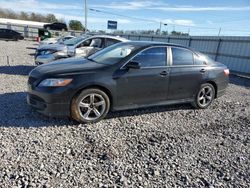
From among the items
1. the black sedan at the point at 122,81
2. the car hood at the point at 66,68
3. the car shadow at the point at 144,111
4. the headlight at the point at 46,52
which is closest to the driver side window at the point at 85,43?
the headlight at the point at 46,52

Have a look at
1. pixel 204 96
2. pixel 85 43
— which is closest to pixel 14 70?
pixel 85 43

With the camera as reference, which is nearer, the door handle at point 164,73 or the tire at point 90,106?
the tire at point 90,106

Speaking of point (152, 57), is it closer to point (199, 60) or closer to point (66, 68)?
point (199, 60)

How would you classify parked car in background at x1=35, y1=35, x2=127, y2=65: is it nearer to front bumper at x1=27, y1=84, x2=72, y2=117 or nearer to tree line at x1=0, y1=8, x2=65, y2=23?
front bumper at x1=27, y1=84, x2=72, y2=117

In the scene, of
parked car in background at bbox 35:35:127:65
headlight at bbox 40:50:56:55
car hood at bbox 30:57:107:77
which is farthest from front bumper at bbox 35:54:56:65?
car hood at bbox 30:57:107:77

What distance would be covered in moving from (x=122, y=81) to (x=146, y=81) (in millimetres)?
561

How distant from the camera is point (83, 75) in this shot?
4539mm

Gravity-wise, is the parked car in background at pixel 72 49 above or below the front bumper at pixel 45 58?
above

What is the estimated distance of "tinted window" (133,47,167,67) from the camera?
5.16 m

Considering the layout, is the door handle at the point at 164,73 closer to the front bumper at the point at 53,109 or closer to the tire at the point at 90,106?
the tire at the point at 90,106

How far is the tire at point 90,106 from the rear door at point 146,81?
319 mm

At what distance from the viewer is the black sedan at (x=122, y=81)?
14.6 feet

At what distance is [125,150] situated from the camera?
3848 mm

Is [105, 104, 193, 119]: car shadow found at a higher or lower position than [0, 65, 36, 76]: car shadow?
higher
